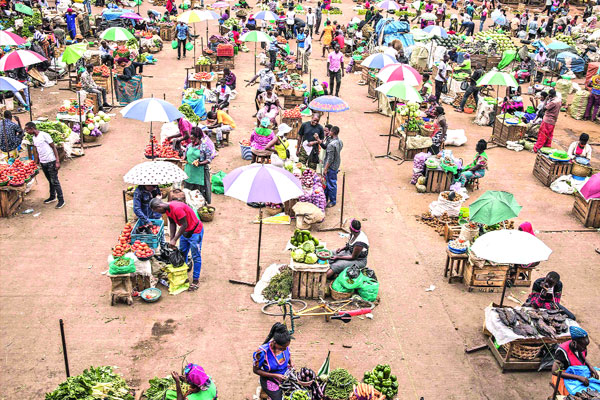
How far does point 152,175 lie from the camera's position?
32.7ft

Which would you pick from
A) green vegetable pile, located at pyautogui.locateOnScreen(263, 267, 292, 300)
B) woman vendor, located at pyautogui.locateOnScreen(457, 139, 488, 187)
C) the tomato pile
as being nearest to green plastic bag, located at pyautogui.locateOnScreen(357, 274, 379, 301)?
green vegetable pile, located at pyautogui.locateOnScreen(263, 267, 292, 300)

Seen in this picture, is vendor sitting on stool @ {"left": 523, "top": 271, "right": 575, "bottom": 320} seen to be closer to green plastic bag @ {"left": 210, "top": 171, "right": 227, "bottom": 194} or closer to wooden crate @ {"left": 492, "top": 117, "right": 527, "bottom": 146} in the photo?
green plastic bag @ {"left": 210, "top": 171, "right": 227, "bottom": 194}

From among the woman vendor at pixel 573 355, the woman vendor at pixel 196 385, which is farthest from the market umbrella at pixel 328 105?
the woman vendor at pixel 196 385

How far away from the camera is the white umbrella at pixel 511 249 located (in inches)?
311

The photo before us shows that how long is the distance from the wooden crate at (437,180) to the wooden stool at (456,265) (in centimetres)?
354

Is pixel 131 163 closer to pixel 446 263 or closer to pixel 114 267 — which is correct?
pixel 114 267

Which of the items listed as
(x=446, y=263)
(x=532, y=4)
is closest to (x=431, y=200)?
(x=446, y=263)

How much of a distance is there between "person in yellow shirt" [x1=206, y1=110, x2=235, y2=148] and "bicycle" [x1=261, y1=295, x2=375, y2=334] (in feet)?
24.2

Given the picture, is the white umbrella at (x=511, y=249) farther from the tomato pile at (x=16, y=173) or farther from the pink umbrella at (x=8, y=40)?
the pink umbrella at (x=8, y=40)

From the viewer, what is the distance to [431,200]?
13.5 m

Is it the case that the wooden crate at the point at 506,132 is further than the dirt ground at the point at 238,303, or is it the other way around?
the wooden crate at the point at 506,132

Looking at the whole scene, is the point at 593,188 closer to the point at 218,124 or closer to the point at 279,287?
the point at 279,287

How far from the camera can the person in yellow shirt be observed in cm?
1555

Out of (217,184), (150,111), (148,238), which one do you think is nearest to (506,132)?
(217,184)
